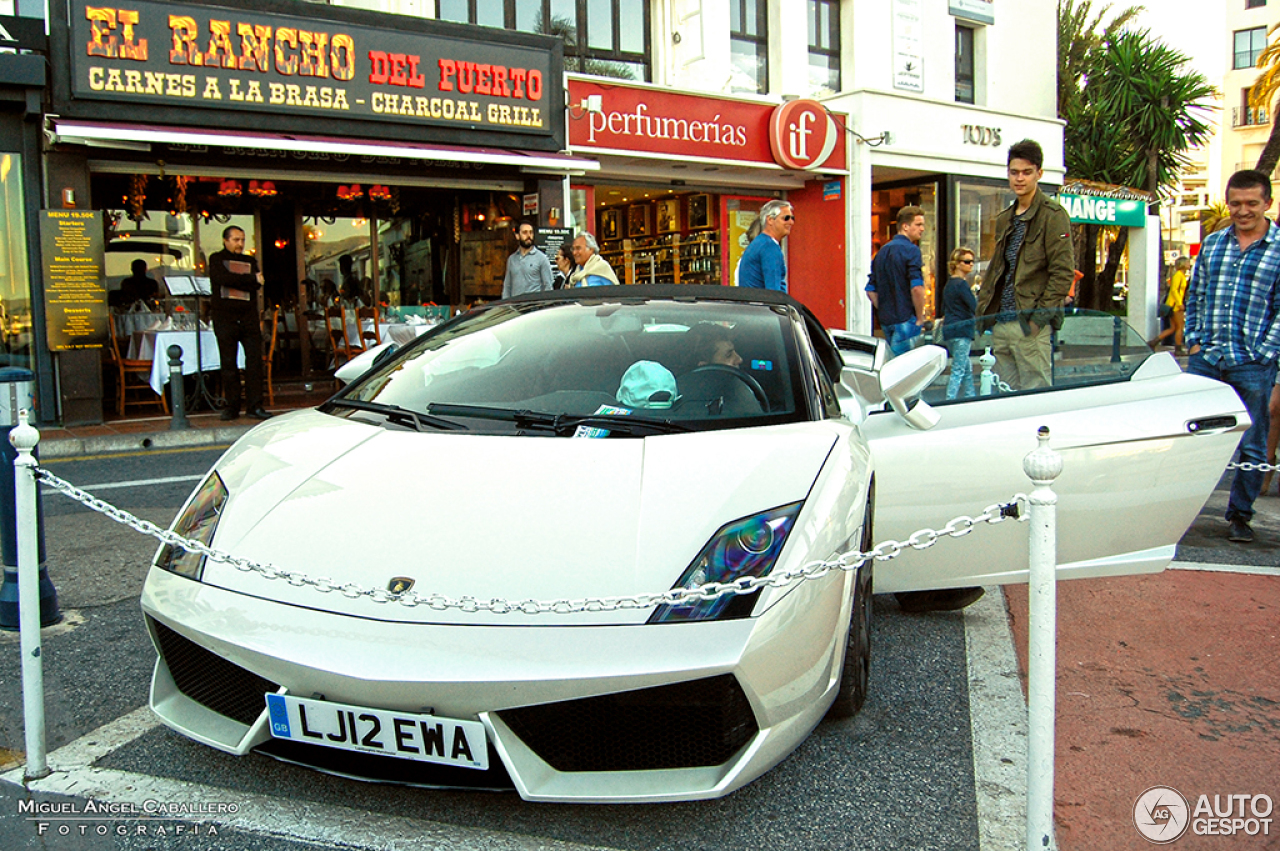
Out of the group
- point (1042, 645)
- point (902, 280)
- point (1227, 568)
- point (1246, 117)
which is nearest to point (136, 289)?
point (902, 280)

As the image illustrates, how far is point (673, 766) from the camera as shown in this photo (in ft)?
6.41

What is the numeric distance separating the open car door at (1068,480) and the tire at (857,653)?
1.48 ft

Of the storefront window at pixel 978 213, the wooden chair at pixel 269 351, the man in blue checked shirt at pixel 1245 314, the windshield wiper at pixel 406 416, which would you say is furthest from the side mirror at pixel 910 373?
the storefront window at pixel 978 213

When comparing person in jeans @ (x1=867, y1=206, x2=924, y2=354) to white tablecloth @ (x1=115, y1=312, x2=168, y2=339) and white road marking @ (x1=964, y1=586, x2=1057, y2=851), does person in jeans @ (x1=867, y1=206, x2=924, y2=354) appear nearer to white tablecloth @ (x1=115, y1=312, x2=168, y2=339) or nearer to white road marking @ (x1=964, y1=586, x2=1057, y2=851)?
white road marking @ (x1=964, y1=586, x2=1057, y2=851)

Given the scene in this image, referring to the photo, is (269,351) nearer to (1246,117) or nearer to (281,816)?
(281,816)

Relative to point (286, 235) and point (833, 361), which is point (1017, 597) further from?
point (286, 235)

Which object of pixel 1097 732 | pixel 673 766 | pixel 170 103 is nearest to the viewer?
pixel 673 766

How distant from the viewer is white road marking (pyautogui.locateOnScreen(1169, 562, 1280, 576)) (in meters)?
4.29

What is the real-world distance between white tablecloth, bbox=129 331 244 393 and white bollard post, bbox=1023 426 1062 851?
Answer: 29.2 feet

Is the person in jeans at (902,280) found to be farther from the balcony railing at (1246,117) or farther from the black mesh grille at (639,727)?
the balcony railing at (1246,117)

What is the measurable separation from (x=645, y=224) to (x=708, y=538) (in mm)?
15112

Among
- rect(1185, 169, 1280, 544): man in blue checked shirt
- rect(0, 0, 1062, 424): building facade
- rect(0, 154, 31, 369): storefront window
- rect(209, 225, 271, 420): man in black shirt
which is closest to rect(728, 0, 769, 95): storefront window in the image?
rect(0, 0, 1062, 424): building facade

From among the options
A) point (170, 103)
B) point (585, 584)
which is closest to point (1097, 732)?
point (585, 584)

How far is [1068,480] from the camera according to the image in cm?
313
